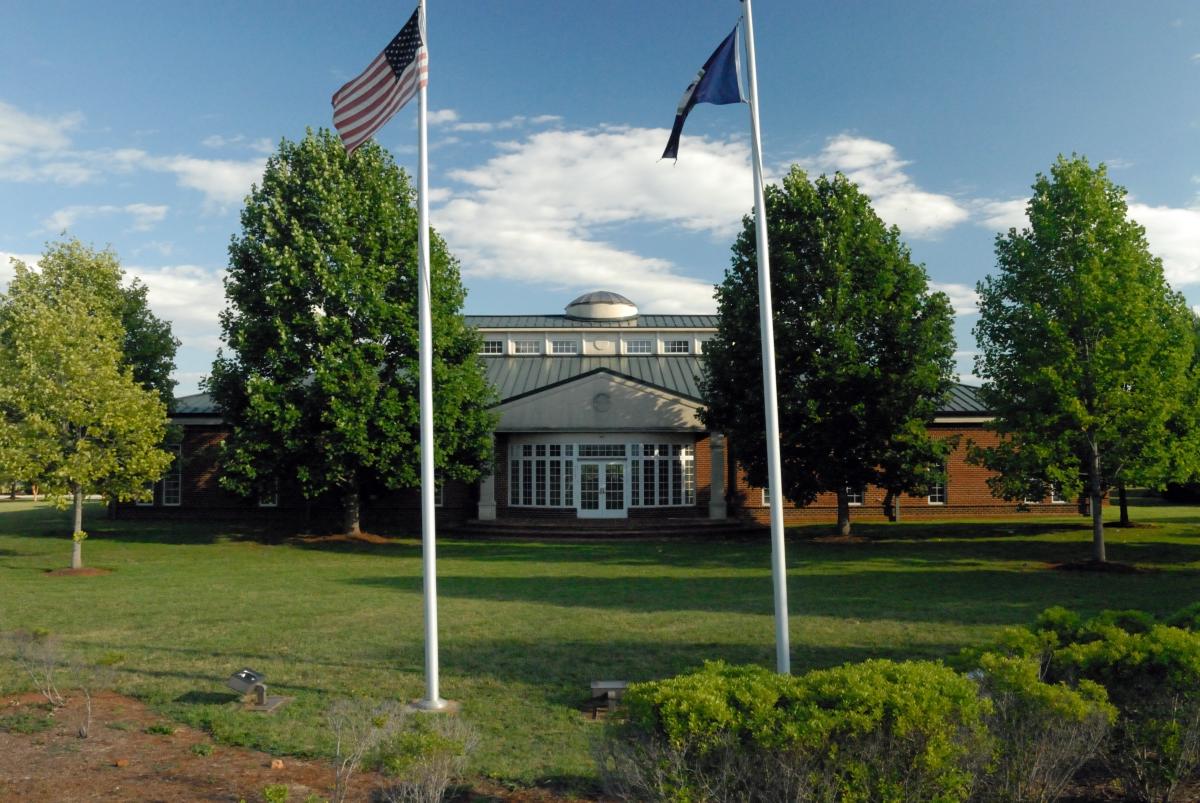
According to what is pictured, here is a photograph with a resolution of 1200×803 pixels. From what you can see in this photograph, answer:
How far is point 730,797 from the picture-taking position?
5.13 metres

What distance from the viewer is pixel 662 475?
31531 millimetres

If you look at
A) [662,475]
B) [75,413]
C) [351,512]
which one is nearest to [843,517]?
[662,475]

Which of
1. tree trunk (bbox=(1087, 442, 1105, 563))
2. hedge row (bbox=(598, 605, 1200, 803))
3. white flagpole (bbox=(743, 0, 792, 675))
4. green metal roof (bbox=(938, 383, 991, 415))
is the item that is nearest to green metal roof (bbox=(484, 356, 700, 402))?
green metal roof (bbox=(938, 383, 991, 415))

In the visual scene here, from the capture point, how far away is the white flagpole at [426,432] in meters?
8.59

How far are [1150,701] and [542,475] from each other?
2609cm

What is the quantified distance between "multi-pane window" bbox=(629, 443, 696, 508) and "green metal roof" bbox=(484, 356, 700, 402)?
4.36 m

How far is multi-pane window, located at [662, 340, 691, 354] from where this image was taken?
1601 inches

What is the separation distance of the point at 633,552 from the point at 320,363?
1055 cm

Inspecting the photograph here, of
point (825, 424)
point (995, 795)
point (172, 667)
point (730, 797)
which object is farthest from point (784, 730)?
A: point (825, 424)

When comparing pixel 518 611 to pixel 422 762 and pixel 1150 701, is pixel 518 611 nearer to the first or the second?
pixel 422 762

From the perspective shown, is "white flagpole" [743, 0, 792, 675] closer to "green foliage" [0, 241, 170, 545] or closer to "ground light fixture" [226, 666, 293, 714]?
"ground light fixture" [226, 666, 293, 714]

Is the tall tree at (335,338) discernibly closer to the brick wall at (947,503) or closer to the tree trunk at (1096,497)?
the brick wall at (947,503)

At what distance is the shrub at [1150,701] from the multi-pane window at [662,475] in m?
24.7

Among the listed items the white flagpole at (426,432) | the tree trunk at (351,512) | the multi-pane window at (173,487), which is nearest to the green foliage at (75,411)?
the tree trunk at (351,512)
